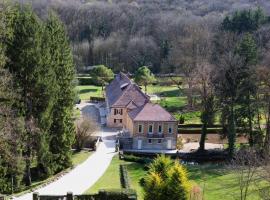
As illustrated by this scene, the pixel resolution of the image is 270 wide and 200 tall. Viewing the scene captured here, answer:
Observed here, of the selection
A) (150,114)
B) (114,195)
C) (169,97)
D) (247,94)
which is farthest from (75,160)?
(169,97)

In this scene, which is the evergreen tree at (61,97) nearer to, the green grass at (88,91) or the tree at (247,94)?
the tree at (247,94)

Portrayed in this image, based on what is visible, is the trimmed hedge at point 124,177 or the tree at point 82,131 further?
the tree at point 82,131

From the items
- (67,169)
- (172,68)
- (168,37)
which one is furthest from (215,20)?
(67,169)

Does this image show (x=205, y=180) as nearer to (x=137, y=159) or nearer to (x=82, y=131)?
(x=137, y=159)

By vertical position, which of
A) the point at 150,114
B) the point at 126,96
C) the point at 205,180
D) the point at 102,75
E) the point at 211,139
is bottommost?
the point at 205,180

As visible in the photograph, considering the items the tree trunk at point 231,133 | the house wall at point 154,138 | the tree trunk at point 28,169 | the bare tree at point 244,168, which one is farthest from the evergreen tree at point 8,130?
the tree trunk at point 231,133

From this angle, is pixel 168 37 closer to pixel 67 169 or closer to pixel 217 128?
pixel 217 128
